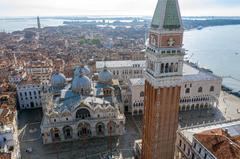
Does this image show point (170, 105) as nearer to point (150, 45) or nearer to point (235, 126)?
point (150, 45)

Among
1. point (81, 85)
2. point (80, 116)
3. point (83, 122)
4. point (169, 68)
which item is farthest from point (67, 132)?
point (169, 68)

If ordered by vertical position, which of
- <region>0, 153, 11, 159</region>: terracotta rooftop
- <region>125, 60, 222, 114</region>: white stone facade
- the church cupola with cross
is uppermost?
the church cupola with cross

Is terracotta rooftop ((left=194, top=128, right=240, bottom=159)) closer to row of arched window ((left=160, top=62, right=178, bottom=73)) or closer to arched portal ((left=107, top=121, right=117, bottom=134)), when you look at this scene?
row of arched window ((left=160, top=62, right=178, bottom=73))

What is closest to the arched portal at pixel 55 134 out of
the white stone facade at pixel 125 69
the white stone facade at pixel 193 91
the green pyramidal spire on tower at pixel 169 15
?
the white stone facade at pixel 193 91

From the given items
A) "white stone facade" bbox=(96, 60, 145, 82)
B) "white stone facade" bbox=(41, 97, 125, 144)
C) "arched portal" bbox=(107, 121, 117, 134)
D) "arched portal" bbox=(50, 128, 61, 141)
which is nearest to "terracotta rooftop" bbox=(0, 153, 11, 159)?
"white stone facade" bbox=(41, 97, 125, 144)

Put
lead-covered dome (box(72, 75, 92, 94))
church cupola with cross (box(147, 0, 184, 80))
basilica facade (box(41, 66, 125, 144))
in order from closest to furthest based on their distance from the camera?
church cupola with cross (box(147, 0, 184, 80)) < basilica facade (box(41, 66, 125, 144)) < lead-covered dome (box(72, 75, 92, 94))

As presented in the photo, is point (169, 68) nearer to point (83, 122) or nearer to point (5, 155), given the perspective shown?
point (83, 122)
